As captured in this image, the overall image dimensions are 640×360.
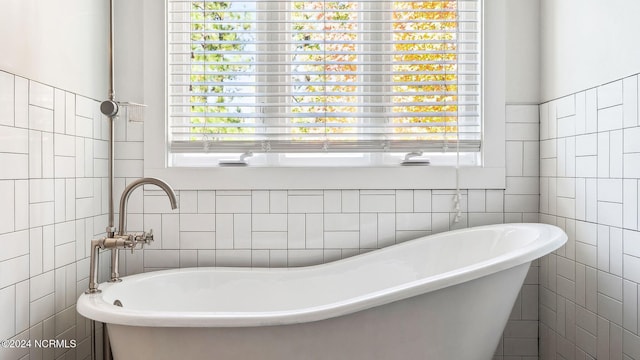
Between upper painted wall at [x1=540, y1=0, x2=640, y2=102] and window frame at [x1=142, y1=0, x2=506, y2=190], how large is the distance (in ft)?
0.65

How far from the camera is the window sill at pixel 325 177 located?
1945 mm

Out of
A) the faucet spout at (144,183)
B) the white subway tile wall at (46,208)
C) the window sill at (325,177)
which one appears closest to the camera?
the white subway tile wall at (46,208)

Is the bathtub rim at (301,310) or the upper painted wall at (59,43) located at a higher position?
the upper painted wall at (59,43)

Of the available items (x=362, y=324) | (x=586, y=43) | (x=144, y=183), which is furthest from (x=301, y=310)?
(x=586, y=43)

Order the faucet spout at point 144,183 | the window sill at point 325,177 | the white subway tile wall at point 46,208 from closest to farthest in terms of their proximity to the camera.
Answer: the white subway tile wall at point 46,208 < the faucet spout at point 144,183 < the window sill at point 325,177

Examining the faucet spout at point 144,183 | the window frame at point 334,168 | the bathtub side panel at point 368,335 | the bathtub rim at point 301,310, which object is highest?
the window frame at point 334,168

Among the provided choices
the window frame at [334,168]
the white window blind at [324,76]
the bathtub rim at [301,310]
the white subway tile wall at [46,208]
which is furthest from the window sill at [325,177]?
the bathtub rim at [301,310]

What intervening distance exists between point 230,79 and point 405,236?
3.73 feet

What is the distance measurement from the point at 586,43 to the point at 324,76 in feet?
3.59

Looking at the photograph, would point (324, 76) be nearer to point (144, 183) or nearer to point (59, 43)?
point (144, 183)

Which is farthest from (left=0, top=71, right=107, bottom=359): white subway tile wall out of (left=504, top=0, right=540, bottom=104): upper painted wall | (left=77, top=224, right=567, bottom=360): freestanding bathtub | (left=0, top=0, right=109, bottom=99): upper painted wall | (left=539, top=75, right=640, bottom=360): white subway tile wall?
(left=539, top=75, right=640, bottom=360): white subway tile wall

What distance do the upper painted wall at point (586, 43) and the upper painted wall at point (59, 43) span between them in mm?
2021

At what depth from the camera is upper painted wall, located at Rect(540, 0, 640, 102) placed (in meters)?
1.40

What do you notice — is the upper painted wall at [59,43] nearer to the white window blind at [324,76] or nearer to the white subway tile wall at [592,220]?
the white window blind at [324,76]
